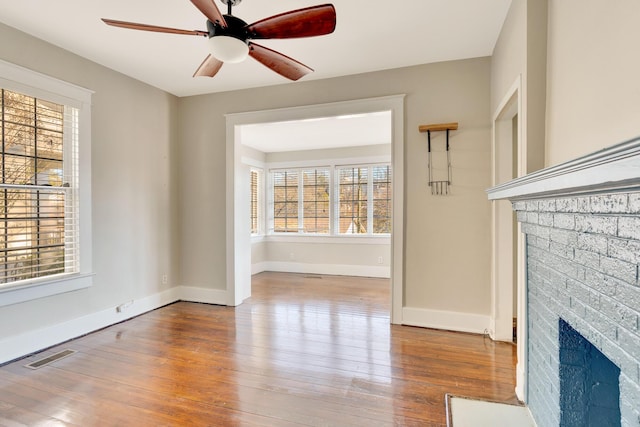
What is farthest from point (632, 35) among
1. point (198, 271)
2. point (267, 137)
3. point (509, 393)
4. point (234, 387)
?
point (267, 137)

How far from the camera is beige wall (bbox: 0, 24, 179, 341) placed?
9.12ft

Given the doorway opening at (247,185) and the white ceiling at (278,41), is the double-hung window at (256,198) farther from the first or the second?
the white ceiling at (278,41)

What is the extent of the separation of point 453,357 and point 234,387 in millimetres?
1732

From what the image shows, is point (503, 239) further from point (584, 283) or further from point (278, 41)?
point (278, 41)

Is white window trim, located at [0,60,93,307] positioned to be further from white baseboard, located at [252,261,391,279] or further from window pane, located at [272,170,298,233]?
window pane, located at [272,170,298,233]

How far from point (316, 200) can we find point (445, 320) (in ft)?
12.4

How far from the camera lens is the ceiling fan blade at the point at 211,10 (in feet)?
5.32

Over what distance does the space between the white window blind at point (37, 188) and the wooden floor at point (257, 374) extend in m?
0.78

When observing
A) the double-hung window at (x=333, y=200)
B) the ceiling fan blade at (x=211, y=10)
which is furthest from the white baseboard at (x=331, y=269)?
the ceiling fan blade at (x=211, y=10)

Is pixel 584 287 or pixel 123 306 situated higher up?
pixel 584 287

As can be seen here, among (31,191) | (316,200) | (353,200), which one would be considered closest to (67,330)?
(31,191)

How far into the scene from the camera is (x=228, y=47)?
6.19ft

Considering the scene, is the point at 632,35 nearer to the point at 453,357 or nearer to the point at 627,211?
the point at 627,211

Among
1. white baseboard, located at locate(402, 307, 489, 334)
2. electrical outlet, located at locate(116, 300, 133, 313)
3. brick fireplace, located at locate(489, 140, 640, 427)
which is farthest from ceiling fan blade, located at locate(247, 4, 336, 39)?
electrical outlet, located at locate(116, 300, 133, 313)
